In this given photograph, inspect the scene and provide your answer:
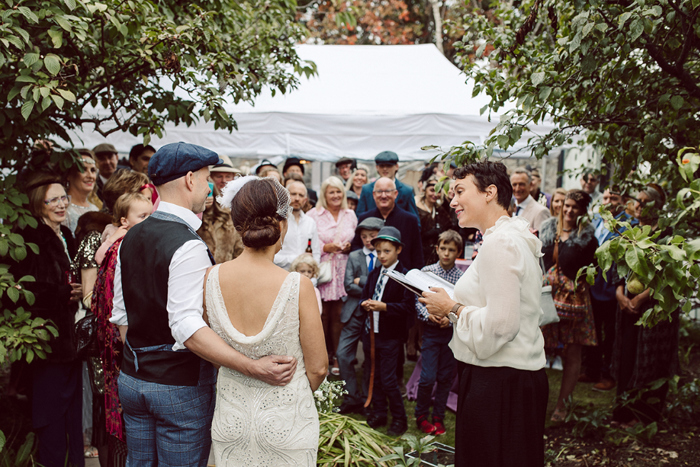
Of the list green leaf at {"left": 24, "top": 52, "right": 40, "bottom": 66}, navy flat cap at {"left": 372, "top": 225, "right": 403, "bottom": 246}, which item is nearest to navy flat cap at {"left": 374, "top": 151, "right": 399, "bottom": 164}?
navy flat cap at {"left": 372, "top": 225, "right": 403, "bottom": 246}

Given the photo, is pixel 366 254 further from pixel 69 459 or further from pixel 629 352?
pixel 69 459

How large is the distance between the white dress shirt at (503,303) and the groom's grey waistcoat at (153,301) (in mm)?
1138

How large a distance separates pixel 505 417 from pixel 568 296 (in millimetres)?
2671

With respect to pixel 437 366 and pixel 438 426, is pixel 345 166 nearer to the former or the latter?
pixel 437 366

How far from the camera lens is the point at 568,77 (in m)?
2.91

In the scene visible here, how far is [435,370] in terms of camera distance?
4301mm

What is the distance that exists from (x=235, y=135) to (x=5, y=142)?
3.90 metres

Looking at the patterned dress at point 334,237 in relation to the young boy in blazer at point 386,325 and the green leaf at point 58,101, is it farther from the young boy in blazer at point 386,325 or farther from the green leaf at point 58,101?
the green leaf at point 58,101

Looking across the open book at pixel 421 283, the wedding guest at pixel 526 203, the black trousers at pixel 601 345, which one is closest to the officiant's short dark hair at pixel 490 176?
the open book at pixel 421 283

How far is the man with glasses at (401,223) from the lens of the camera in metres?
5.10

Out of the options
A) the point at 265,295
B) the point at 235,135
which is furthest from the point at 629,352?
the point at 235,135

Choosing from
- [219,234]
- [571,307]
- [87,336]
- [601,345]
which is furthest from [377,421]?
[601,345]

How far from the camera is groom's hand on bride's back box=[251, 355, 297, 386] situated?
1.97 meters

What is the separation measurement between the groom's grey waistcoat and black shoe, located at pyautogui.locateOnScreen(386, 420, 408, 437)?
8.26 ft
